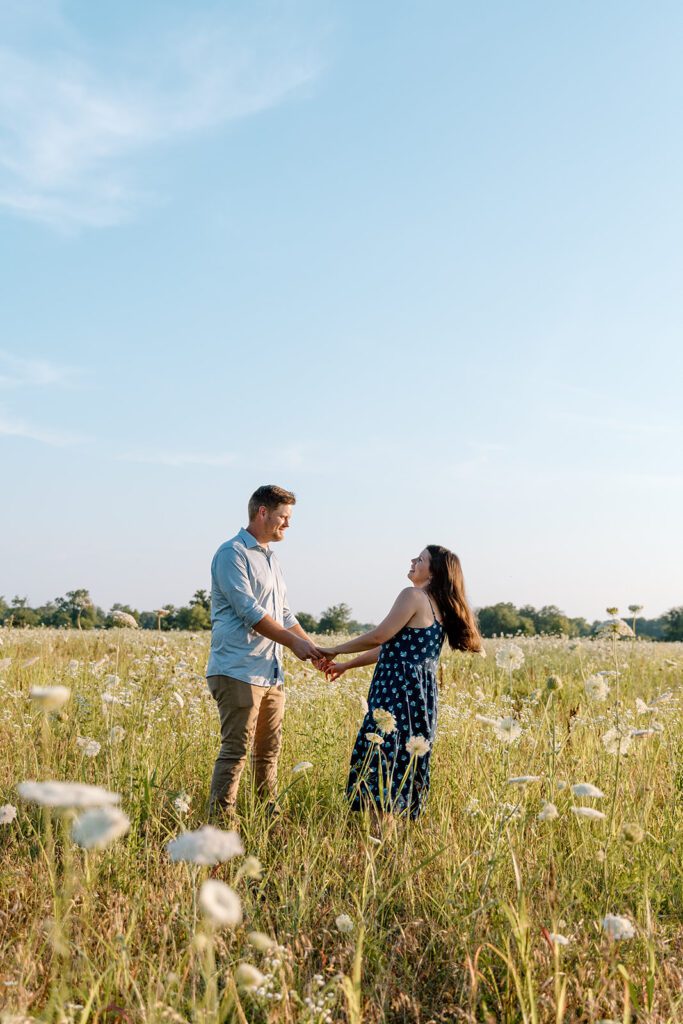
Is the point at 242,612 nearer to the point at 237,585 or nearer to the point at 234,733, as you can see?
the point at 237,585

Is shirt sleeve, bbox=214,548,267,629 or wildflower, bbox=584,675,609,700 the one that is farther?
shirt sleeve, bbox=214,548,267,629

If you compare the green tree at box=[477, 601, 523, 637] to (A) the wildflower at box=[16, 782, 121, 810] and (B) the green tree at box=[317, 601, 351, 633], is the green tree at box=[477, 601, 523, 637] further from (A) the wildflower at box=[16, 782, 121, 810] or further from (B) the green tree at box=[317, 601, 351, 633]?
(A) the wildflower at box=[16, 782, 121, 810]

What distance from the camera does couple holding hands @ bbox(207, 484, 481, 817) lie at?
16.7ft

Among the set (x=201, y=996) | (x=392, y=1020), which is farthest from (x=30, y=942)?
(x=392, y=1020)

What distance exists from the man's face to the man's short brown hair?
27mm

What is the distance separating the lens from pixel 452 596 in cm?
529

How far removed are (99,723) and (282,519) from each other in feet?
5.70

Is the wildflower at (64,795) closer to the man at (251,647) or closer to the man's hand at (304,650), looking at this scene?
the man at (251,647)

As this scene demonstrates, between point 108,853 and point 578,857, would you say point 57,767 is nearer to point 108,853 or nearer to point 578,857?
point 108,853

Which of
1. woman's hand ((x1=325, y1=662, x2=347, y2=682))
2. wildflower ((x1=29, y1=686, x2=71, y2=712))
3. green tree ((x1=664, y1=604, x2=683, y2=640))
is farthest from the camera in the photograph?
→ green tree ((x1=664, y1=604, x2=683, y2=640))

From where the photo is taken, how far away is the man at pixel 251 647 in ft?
16.7

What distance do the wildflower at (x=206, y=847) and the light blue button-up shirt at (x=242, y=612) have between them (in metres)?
3.70

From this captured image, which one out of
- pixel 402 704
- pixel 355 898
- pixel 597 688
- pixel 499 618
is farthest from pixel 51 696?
pixel 499 618

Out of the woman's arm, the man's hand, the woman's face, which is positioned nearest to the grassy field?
the man's hand
